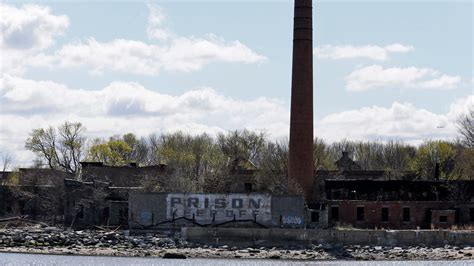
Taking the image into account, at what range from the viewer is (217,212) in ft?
205

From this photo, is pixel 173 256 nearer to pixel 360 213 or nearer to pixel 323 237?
pixel 323 237

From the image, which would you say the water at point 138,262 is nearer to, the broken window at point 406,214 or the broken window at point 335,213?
the broken window at point 335,213

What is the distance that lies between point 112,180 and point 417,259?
33.4 metres

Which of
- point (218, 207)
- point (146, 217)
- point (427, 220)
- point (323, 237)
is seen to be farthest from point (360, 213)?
point (146, 217)

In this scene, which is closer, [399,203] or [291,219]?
[291,219]

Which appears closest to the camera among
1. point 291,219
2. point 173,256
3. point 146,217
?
point 173,256

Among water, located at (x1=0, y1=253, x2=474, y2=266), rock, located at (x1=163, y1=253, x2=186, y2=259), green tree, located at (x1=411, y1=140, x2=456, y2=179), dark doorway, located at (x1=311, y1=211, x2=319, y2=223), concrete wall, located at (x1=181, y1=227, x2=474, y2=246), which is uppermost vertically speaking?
green tree, located at (x1=411, y1=140, x2=456, y2=179)

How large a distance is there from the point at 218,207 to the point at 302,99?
32.9ft

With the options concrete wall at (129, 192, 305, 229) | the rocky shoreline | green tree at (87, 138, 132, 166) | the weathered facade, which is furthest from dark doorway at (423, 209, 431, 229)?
green tree at (87, 138, 132, 166)

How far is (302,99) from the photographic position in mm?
66250

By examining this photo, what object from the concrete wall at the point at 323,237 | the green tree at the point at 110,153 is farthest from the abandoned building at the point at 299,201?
the green tree at the point at 110,153

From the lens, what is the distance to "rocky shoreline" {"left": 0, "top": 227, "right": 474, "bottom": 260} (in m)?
52.6

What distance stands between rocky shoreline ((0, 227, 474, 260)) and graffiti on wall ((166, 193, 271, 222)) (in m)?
3.06

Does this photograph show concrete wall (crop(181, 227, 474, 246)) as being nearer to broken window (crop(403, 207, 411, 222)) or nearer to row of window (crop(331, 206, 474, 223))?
row of window (crop(331, 206, 474, 223))
